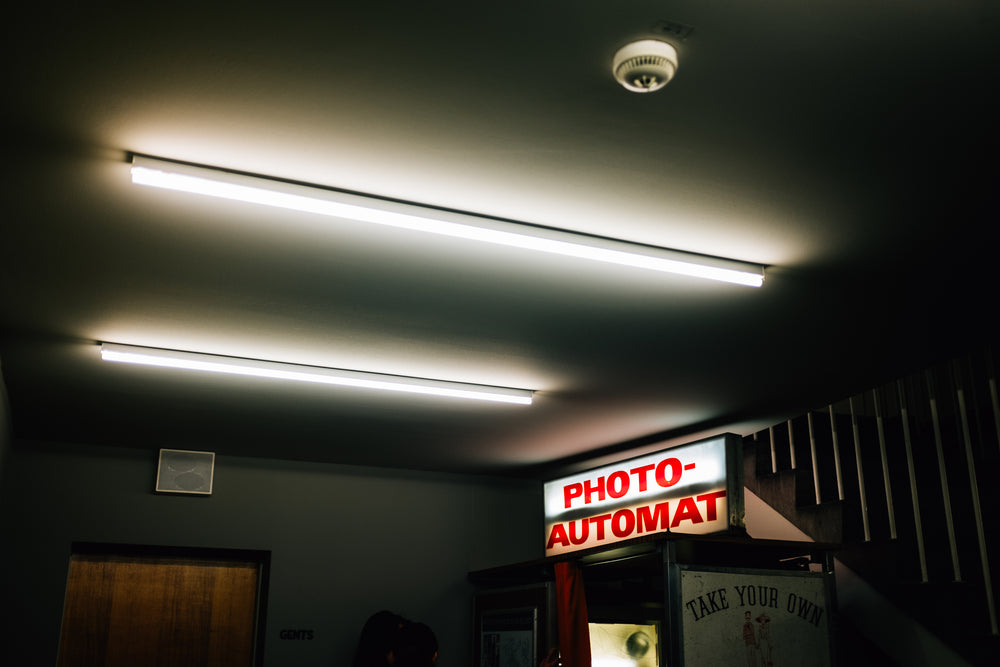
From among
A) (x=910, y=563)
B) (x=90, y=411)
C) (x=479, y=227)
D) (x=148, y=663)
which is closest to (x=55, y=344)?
(x=90, y=411)

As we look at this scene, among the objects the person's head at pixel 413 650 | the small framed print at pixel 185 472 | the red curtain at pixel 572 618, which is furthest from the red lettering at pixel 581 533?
the small framed print at pixel 185 472

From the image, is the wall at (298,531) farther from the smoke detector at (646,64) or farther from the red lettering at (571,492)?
the smoke detector at (646,64)

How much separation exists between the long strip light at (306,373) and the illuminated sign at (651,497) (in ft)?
4.57

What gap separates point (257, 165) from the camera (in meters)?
3.45

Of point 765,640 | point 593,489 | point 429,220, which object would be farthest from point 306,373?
point 765,640

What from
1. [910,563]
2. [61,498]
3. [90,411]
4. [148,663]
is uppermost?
[90,411]

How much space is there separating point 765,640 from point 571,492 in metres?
2.76

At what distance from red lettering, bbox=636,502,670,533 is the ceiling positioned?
1.11m

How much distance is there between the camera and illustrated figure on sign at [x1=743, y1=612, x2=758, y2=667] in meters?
5.48

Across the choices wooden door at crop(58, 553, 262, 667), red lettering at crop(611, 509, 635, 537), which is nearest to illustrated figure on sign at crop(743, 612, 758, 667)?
red lettering at crop(611, 509, 635, 537)

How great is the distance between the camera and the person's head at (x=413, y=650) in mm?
5562

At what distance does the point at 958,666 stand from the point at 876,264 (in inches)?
128

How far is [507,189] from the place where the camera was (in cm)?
362

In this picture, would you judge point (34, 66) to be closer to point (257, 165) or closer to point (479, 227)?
point (257, 165)
